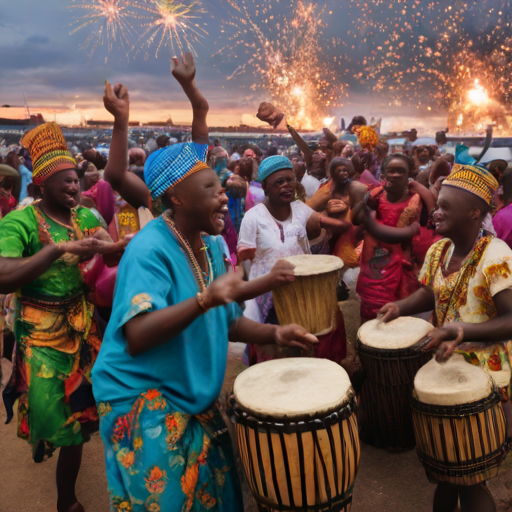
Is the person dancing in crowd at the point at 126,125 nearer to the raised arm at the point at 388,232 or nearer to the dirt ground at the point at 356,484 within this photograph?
the raised arm at the point at 388,232

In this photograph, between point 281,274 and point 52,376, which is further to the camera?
point 52,376

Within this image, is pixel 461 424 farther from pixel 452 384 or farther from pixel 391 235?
pixel 391 235

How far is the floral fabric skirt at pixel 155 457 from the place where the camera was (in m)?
1.76

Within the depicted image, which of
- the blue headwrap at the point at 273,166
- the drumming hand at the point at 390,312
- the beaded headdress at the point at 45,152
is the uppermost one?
the beaded headdress at the point at 45,152

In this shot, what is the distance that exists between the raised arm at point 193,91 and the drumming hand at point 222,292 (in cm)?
157

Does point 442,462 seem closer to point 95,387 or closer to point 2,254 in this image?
point 95,387

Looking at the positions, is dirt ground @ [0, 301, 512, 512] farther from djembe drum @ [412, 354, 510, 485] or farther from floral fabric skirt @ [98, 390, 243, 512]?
floral fabric skirt @ [98, 390, 243, 512]

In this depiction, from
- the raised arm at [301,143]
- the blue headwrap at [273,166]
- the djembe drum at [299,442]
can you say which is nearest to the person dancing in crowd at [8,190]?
the raised arm at [301,143]

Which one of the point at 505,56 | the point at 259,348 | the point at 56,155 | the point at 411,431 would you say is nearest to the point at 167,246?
the point at 56,155

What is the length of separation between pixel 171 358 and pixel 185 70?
1865 millimetres

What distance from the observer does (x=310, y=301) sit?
341cm

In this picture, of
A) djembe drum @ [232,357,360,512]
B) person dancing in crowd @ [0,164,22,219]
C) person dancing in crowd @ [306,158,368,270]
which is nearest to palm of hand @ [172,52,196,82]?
djembe drum @ [232,357,360,512]

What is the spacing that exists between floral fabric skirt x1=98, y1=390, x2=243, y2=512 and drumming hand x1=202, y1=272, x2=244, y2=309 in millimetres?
482

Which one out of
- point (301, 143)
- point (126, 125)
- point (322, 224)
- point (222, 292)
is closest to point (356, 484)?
point (322, 224)
